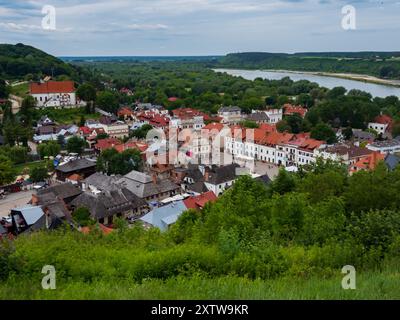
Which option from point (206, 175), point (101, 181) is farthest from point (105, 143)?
point (206, 175)

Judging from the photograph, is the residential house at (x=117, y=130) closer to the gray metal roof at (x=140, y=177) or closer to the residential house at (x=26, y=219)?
the gray metal roof at (x=140, y=177)

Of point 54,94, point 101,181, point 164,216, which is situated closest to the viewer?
point 164,216

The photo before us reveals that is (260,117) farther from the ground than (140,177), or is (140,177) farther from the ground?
(260,117)

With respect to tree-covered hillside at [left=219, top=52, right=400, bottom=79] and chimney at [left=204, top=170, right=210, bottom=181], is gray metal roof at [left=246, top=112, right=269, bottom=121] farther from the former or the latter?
tree-covered hillside at [left=219, top=52, right=400, bottom=79]

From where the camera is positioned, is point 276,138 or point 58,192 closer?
point 58,192

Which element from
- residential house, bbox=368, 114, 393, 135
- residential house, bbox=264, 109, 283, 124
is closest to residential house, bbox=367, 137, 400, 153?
residential house, bbox=368, 114, 393, 135

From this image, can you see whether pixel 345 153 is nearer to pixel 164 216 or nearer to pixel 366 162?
pixel 366 162

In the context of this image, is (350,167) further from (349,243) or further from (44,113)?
(44,113)
